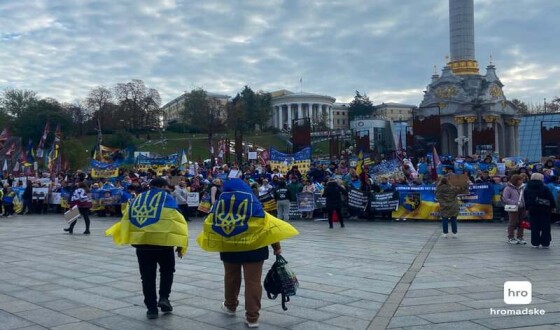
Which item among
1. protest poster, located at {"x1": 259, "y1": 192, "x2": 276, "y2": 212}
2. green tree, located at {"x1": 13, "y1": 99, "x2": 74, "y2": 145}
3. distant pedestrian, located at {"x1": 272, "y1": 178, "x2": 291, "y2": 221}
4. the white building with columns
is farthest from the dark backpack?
the white building with columns

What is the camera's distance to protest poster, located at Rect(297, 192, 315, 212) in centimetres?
2052

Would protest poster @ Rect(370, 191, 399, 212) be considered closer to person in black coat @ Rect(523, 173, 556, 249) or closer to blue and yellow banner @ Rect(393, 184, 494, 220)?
blue and yellow banner @ Rect(393, 184, 494, 220)

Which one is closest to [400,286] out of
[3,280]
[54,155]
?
[3,280]

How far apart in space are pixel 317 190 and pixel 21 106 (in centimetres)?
8634

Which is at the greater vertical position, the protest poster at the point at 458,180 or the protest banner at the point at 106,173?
the protest banner at the point at 106,173

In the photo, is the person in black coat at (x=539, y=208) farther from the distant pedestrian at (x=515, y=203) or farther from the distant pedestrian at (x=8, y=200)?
the distant pedestrian at (x=8, y=200)

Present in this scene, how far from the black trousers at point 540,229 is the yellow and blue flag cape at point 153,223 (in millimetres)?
8240

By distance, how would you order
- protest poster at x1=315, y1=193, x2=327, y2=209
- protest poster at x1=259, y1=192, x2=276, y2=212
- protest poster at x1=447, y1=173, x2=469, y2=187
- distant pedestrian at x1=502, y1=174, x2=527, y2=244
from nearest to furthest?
distant pedestrian at x1=502, y1=174, x2=527, y2=244
protest poster at x1=447, y1=173, x2=469, y2=187
protest poster at x1=259, y1=192, x2=276, y2=212
protest poster at x1=315, y1=193, x2=327, y2=209

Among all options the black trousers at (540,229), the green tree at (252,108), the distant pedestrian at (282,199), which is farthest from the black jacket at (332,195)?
the green tree at (252,108)

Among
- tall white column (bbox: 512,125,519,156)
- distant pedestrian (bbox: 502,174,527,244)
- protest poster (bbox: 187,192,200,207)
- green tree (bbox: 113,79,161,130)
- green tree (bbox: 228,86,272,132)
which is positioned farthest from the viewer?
green tree (bbox: 228,86,272,132)

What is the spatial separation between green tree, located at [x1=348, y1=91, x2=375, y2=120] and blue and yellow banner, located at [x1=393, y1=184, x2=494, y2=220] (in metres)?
86.4

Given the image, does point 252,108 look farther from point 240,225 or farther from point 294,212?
point 240,225

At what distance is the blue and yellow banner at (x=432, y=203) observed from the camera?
18.1 m

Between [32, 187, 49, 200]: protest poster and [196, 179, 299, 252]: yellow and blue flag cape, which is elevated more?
[196, 179, 299, 252]: yellow and blue flag cape
